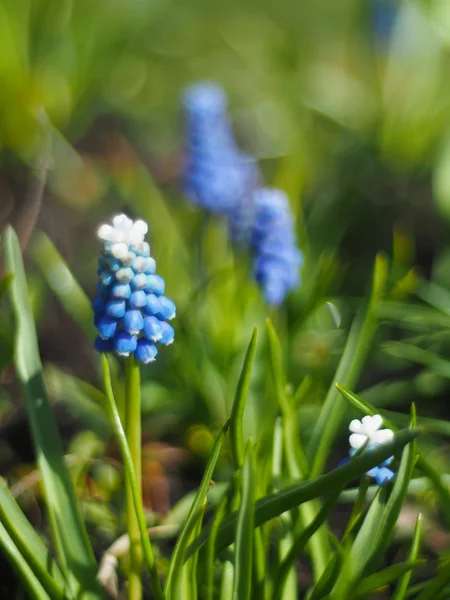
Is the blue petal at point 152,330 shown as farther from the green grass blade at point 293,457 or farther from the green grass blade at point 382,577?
the green grass blade at point 382,577

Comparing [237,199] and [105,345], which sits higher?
[105,345]

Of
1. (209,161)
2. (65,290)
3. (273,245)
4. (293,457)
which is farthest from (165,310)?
(209,161)

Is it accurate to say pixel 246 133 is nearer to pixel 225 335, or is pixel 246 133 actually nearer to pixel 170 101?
pixel 170 101

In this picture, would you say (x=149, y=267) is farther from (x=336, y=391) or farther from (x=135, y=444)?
(x=336, y=391)

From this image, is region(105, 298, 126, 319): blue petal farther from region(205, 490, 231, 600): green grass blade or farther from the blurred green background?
the blurred green background

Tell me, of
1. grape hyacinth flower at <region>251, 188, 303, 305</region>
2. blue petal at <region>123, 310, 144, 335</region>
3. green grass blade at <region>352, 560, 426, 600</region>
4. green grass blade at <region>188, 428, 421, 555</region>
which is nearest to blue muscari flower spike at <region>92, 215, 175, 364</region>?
blue petal at <region>123, 310, 144, 335</region>

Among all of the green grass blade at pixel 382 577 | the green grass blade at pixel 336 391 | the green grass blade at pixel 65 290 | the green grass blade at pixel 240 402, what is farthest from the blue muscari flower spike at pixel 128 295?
the green grass blade at pixel 65 290

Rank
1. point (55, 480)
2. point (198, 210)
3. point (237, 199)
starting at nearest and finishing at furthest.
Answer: point (55, 480)
point (237, 199)
point (198, 210)
